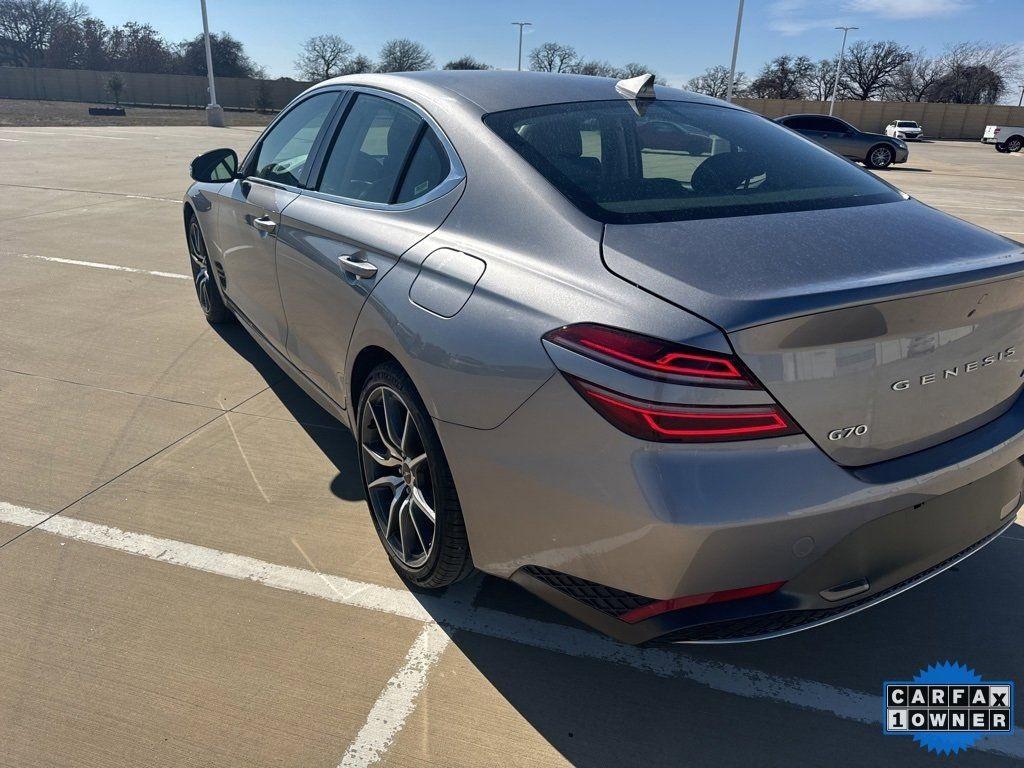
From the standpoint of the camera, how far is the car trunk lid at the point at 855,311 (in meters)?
1.66

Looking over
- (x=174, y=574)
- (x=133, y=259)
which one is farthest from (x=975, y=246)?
(x=133, y=259)

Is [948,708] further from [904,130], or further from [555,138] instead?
[904,130]

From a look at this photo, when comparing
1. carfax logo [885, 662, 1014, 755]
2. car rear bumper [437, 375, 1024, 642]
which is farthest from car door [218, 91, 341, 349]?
carfax logo [885, 662, 1014, 755]

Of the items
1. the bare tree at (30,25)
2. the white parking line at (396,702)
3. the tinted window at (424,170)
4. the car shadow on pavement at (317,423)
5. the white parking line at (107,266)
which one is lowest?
the white parking line at (396,702)

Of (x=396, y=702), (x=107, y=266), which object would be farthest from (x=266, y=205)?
(x=107, y=266)

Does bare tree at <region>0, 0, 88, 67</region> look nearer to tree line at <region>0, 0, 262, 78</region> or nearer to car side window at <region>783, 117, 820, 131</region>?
tree line at <region>0, 0, 262, 78</region>

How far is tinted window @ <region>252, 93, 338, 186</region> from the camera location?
11.4ft

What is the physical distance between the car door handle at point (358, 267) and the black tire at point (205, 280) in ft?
8.49

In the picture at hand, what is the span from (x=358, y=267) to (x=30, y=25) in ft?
317

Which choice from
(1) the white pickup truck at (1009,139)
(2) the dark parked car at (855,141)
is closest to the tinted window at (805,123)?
(2) the dark parked car at (855,141)

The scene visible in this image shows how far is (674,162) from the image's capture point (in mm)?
2723

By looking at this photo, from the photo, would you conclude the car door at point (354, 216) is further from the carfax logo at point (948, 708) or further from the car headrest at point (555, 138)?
the carfax logo at point (948, 708)

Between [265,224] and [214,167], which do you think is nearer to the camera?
[265,224]

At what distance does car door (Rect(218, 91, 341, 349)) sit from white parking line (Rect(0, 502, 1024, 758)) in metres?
1.14
